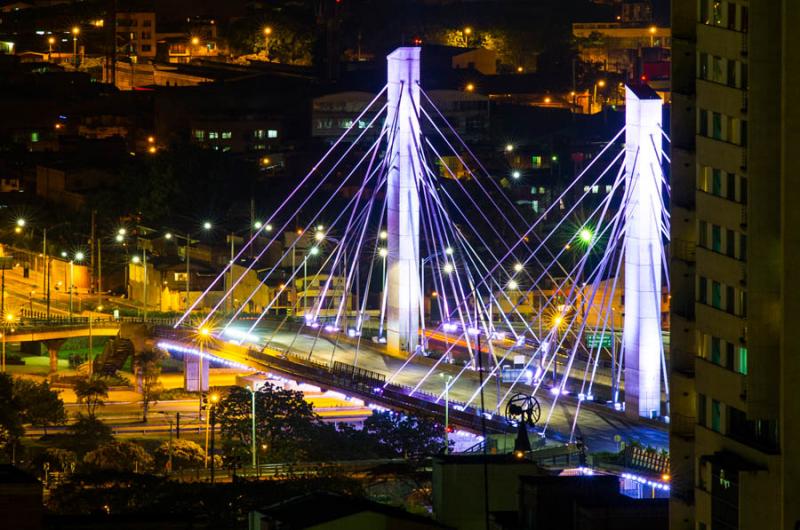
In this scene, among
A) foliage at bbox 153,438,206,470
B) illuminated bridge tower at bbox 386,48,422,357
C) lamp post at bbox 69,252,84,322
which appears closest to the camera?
foliage at bbox 153,438,206,470

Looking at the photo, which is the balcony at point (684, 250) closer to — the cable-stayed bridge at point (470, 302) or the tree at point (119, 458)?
the cable-stayed bridge at point (470, 302)

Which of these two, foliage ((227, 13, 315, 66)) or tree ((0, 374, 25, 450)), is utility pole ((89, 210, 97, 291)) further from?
foliage ((227, 13, 315, 66))

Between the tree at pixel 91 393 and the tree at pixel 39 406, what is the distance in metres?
2.08

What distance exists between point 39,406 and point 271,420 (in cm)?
743

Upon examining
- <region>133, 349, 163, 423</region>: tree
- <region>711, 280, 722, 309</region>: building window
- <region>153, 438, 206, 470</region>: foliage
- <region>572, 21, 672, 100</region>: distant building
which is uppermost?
<region>711, 280, 722, 309</region>: building window

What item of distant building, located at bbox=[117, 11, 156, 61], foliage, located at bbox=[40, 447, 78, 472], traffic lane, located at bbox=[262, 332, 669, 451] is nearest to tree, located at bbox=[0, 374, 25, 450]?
foliage, located at bbox=[40, 447, 78, 472]

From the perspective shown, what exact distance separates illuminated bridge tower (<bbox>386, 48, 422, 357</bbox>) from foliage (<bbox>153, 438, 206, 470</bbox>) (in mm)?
10406

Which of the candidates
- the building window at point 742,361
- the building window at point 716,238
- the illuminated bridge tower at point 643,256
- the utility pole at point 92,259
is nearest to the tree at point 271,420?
the illuminated bridge tower at point 643,256

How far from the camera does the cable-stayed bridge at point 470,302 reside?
49562mm

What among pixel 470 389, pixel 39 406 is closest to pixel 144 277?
pixel 39 406

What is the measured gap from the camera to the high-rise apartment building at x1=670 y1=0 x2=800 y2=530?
19.5 meters

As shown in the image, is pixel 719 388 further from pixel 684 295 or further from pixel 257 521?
Result: pixel 257 521

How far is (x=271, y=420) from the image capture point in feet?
159

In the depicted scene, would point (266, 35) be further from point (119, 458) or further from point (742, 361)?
point (742, 361)
